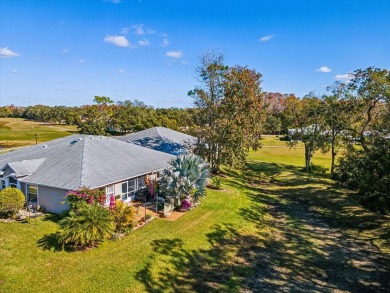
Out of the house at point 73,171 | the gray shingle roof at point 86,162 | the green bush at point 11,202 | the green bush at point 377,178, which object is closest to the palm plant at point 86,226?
the house at point 73,171

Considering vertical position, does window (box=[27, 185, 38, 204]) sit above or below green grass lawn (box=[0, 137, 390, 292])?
above

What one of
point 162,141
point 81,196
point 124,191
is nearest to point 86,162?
point 124,191

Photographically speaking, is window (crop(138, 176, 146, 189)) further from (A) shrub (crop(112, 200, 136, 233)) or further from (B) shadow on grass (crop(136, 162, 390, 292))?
(B) shadow on grass (crop(136, 162, 390, 292))

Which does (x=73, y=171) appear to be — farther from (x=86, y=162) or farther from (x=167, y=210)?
(x=167, y=210)

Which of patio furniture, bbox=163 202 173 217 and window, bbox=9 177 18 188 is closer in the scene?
patio furniture, bbox=163 202 173 217

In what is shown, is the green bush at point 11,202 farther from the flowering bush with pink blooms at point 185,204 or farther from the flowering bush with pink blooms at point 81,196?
the flowering bush with pink blooms at point 185,204

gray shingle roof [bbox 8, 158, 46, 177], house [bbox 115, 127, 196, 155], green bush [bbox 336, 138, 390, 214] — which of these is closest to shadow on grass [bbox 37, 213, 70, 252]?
gray shingle roof [bbox 8, 158, 46, 177]
